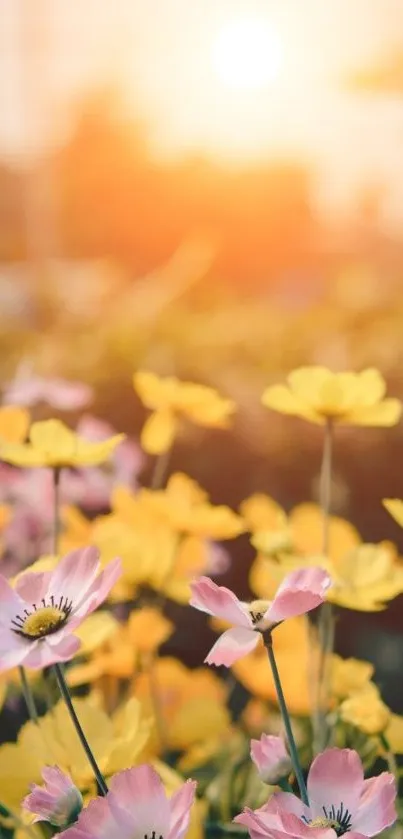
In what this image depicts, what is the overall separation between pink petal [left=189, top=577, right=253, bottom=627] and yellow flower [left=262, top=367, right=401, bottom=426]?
0.14m

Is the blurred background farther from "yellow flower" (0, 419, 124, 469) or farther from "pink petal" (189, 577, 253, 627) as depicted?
"pink petal" (189, 577, 253, 627)

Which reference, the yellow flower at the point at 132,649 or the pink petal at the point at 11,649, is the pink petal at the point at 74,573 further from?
the yellow flower at the point at 132,649

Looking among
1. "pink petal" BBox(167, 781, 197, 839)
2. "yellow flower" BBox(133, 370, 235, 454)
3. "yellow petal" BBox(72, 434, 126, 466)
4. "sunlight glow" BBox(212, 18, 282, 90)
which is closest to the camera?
"pink petal" BBox(167, 781, 197, 839)

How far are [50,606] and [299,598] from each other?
0.29 feet

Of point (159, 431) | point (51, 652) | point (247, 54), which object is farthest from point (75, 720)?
point (247, 54)

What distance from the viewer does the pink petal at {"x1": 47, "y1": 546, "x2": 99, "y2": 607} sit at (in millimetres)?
304

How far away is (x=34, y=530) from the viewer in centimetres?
59

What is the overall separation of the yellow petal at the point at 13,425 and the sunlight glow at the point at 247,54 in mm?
455

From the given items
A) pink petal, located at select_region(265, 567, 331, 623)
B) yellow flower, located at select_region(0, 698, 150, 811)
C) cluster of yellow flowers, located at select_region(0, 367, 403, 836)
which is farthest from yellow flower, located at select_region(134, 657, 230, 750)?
pink petal, located at select_region(265, 567, 331, 623)

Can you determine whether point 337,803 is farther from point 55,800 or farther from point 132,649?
point 132,649

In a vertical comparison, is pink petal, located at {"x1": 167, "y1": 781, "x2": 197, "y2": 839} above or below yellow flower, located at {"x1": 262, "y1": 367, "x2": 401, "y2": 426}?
below

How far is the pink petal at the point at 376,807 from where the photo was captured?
0.26 meters

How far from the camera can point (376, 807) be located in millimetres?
270

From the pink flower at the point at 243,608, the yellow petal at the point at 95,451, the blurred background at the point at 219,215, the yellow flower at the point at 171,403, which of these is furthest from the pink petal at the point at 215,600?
the blurred background at the point at 219,215
